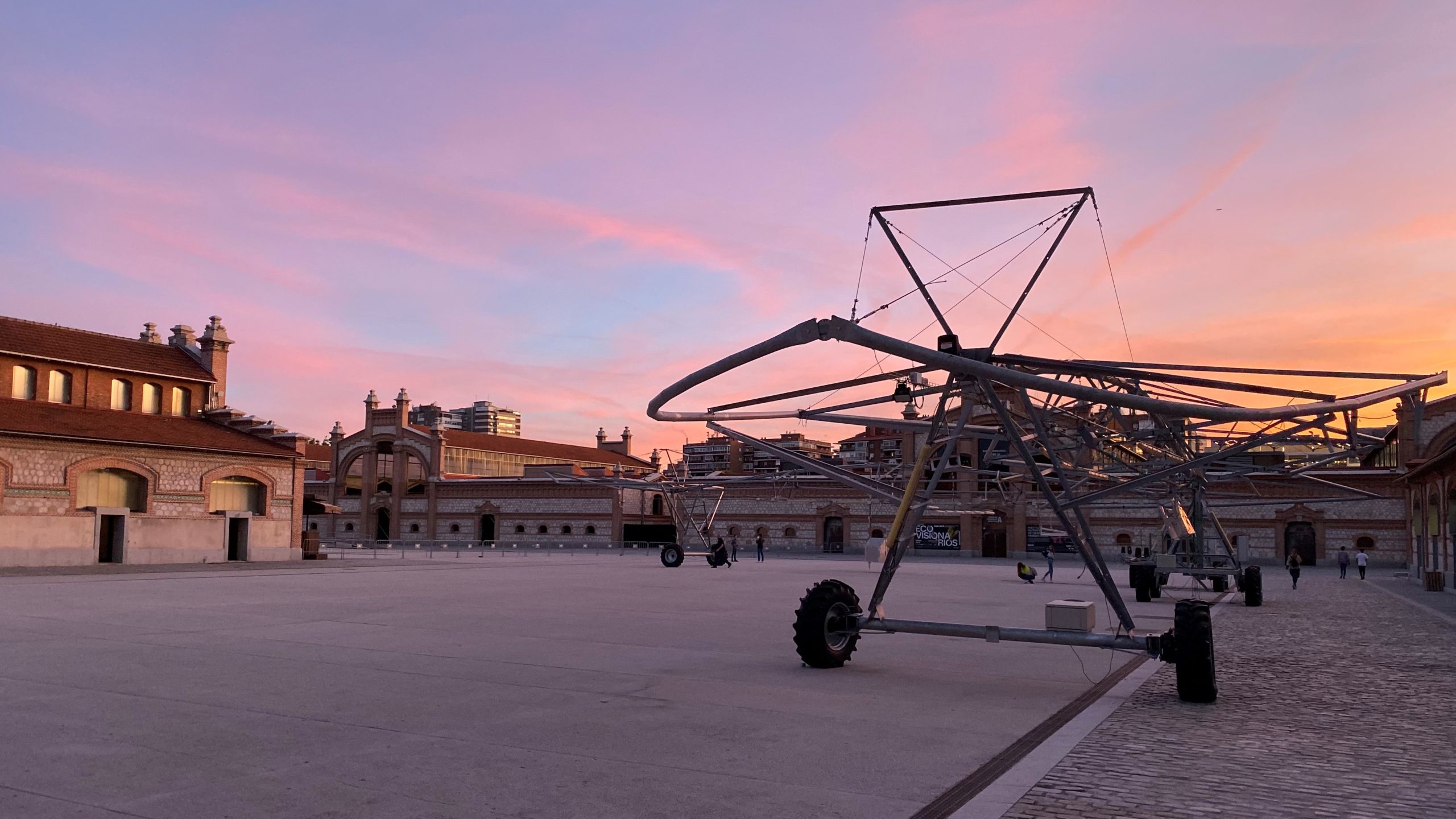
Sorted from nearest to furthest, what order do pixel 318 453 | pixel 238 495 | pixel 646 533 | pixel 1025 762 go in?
pixel 1025 762 < pixel 238 495 < pixel 646 533 < pixel 318 453

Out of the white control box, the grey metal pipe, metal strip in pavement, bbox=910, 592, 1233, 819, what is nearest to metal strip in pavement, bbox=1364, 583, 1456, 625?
the white control box

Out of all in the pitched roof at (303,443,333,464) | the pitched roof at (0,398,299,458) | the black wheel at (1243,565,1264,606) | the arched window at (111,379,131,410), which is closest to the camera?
the black wheel at (1243,565,1264,606)

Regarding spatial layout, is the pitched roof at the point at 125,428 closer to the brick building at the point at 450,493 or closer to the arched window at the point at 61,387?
the arched window at the point at 61,387

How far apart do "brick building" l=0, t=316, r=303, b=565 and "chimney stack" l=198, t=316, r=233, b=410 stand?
6 centimetres

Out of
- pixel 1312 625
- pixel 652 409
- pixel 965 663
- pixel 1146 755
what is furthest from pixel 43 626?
pixel 1312 625

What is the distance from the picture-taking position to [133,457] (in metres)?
40.4

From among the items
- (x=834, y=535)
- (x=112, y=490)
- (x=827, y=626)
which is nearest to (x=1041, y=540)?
(x=834, y=535)

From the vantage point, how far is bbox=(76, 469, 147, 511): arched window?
3900cm

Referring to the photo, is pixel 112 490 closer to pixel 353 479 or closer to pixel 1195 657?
pixel 1195 657

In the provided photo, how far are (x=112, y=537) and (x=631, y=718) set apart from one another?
38912mm

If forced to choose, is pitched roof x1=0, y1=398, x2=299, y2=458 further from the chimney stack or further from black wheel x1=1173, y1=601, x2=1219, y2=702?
black wheel x1=1173, y1=601, x2=1219, y2=702

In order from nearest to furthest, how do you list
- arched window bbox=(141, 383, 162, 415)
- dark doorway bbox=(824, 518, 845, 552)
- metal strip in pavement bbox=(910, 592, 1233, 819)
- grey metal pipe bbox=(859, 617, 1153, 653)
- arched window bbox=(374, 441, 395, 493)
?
metal strip in pavement bbox=(910, 592, 1233, 819), grey metal pipe bbox=(859, 617, 1153, 653), arched window bbox=(141, 383, 162, 415), dark doorway bbox=(824, 518, 845, 552), arched window bbox=(374, 441, 395, 493)

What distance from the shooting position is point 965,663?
537 inches

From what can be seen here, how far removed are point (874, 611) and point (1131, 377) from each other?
14.2 ft
